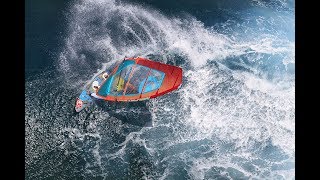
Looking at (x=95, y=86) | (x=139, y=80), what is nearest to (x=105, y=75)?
(x=95, y=86)

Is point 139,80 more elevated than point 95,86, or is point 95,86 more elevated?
point 139,80

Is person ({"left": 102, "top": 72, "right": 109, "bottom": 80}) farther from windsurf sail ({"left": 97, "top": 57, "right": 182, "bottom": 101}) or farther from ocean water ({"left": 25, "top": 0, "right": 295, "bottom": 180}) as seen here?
ocean water ({"left": 25, "top": 0, "right": 295, "bottom": 180})

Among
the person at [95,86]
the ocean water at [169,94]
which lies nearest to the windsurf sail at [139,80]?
the person at [95,86]

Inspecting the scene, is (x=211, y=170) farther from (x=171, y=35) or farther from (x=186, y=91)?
(x=171, y=35)

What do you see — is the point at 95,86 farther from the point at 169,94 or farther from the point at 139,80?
the point at 169,94
